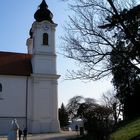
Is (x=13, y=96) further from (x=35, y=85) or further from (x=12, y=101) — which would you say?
(x=35, y=85)

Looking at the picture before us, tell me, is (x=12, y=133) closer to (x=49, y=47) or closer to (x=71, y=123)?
(x=49, y=47)

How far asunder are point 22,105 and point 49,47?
355 inches

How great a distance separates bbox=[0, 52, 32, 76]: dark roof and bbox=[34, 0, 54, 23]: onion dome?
6.13m

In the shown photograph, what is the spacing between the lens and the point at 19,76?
47312 mm

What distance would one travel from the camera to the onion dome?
161 feet

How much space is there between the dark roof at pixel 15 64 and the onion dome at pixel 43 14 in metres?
6.13

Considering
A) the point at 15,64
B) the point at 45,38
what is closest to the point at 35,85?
the point at 15,64

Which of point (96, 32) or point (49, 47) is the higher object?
point (49, 47)

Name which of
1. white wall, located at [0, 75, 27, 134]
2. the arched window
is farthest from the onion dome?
white wall, located at [0, 75, 27, 134]

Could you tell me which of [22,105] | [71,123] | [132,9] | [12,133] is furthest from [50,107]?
[71,123]

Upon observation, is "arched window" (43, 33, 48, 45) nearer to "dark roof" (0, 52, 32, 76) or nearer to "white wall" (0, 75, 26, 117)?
"dark roof" (0, 52, 32, 76)

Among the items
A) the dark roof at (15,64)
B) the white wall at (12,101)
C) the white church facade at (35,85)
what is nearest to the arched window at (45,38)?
the white church facade at (35,85)

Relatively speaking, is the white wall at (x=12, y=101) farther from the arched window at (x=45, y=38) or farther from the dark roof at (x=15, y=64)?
the arched window at (x=45, y=38)

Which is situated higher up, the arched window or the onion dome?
the onion dome
